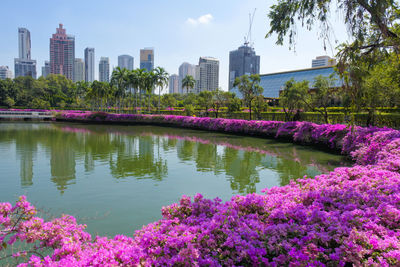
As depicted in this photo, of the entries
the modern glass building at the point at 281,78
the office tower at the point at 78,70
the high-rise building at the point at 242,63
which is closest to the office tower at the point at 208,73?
the high-rise building at the point at 242,63

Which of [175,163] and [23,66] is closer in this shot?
[175,163]

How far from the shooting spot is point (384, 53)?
683cm

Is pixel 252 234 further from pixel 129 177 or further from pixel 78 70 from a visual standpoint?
pixel 78 70

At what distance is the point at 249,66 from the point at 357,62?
98780 mm

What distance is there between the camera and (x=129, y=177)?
29.1ft

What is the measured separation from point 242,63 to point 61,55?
122m

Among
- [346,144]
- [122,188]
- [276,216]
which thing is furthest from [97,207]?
[346,144]

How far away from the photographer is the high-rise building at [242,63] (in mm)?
99125

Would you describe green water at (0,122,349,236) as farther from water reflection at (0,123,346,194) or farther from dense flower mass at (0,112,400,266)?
dense flower mass at (0,112,400,266)

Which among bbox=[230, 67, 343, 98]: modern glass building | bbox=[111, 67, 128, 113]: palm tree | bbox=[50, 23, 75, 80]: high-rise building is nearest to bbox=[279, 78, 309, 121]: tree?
bbox=[230, 67, 343, 98]: modern glass building

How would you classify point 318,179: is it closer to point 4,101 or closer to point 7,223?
point 7,223

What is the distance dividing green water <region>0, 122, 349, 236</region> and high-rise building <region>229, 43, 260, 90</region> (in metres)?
88.0

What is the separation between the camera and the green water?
5.97 m

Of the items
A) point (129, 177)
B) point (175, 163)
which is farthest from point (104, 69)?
point (129, 177)
